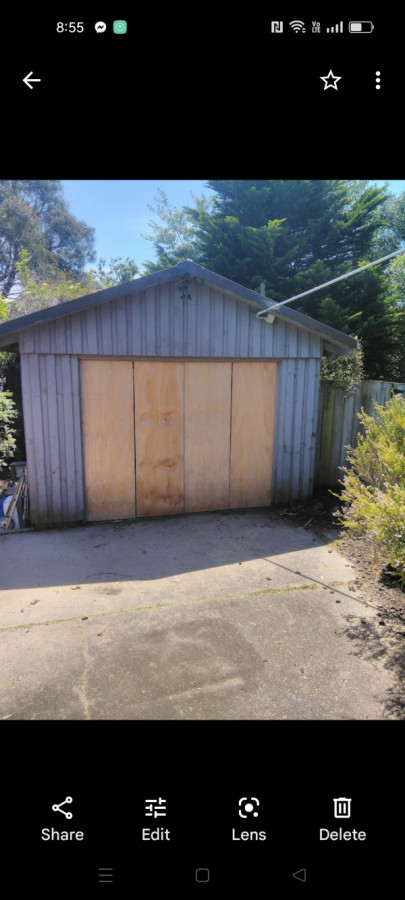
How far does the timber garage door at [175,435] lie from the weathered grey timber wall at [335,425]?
130 centimetres

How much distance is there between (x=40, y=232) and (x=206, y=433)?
19860 mm

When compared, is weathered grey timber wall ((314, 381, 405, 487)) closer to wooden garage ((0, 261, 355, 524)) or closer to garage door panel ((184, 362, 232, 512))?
wooden garage ((0, 261, 355, 524))

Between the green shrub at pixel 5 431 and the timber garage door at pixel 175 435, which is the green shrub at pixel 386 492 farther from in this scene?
the green shrub at pixel 5 431

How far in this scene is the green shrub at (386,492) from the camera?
3035 millimetres

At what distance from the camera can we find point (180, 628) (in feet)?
11.1
